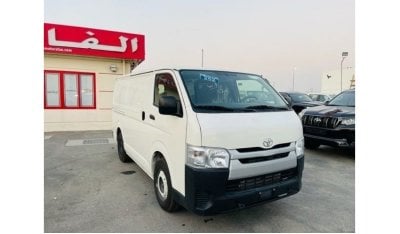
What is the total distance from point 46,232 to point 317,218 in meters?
3.32

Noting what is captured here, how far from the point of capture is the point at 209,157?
290cm

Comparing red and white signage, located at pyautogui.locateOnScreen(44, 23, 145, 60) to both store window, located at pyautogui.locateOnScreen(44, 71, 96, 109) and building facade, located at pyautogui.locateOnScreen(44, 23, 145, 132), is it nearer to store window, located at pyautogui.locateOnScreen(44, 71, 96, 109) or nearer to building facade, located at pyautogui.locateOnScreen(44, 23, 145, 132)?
building facade, located at pyautogui.locateOnScreen(44, 23, 145, 132)

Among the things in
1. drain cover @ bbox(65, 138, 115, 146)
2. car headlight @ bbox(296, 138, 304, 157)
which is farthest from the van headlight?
drain cover @ bbox(65, 138, 115, 146)

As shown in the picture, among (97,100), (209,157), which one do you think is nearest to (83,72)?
(97,100)

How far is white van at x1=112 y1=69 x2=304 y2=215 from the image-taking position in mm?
2928

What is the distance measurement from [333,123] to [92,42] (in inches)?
350

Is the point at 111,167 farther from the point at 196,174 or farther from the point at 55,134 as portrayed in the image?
the point at 55,134

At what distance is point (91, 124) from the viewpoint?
37.7 feet

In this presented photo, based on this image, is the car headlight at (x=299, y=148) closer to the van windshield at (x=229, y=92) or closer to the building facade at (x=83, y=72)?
the van windshield at (x=229, y=92)

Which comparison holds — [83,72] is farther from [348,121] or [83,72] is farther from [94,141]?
[348,121]

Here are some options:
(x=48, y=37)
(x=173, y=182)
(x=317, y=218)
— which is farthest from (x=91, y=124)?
(x=317, y=218)

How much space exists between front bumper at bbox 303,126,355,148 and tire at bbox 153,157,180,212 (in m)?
4.61

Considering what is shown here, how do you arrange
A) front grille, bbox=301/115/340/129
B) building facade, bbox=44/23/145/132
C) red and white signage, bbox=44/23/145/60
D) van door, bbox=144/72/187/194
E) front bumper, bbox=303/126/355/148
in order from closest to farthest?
van door, bbox=144/72/187/194
front bumper, bbox=303/126/355/148
front grille, bbox=301/115/340/129
red and white signage, bbox=44/23/145/60
building facade, bbox=44/23/145/132

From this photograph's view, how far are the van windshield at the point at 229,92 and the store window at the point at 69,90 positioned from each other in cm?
888
